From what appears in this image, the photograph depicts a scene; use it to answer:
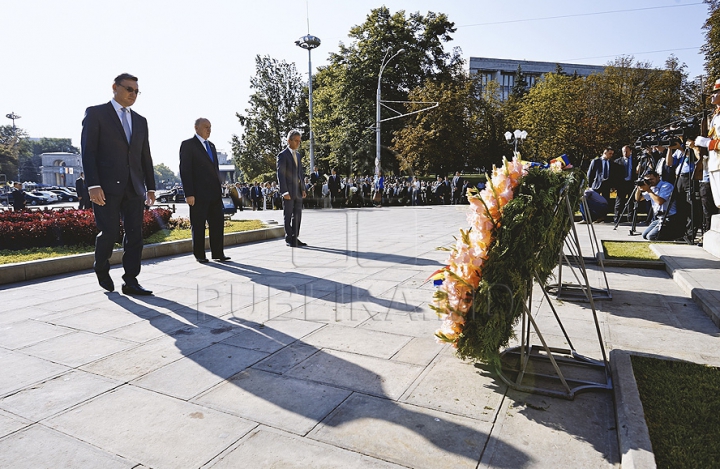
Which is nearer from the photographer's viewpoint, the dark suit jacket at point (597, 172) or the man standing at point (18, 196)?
the dark suit jacket at point (597, 172)

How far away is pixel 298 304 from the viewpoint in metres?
4.61

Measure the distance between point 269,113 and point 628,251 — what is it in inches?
1940

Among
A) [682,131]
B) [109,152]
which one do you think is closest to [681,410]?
[109,152]

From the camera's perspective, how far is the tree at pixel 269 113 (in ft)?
171

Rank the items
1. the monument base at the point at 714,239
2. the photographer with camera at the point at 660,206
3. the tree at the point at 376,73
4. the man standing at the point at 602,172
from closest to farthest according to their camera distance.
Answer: the monument base at the point at 714,239 → the photographer with camera at the point at 660,206 → the man standing at the point at 602,172 → the tree at the point at 376,73

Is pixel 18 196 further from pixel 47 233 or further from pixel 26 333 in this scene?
pixel 26 333

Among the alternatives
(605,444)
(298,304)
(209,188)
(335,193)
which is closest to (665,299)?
(605,444)

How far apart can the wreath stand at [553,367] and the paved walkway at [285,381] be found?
95mm

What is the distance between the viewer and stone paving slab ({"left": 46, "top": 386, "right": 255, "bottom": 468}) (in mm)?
2074

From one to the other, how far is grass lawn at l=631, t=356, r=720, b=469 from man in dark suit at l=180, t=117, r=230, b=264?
6.08 meters

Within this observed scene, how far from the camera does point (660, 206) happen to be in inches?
352

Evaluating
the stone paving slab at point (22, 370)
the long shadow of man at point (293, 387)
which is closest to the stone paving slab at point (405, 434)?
the long shadow of man at point (293, 387)

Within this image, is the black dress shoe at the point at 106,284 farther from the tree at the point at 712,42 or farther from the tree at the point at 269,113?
the tree at the point at 269,113

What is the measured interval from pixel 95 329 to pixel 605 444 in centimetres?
390
